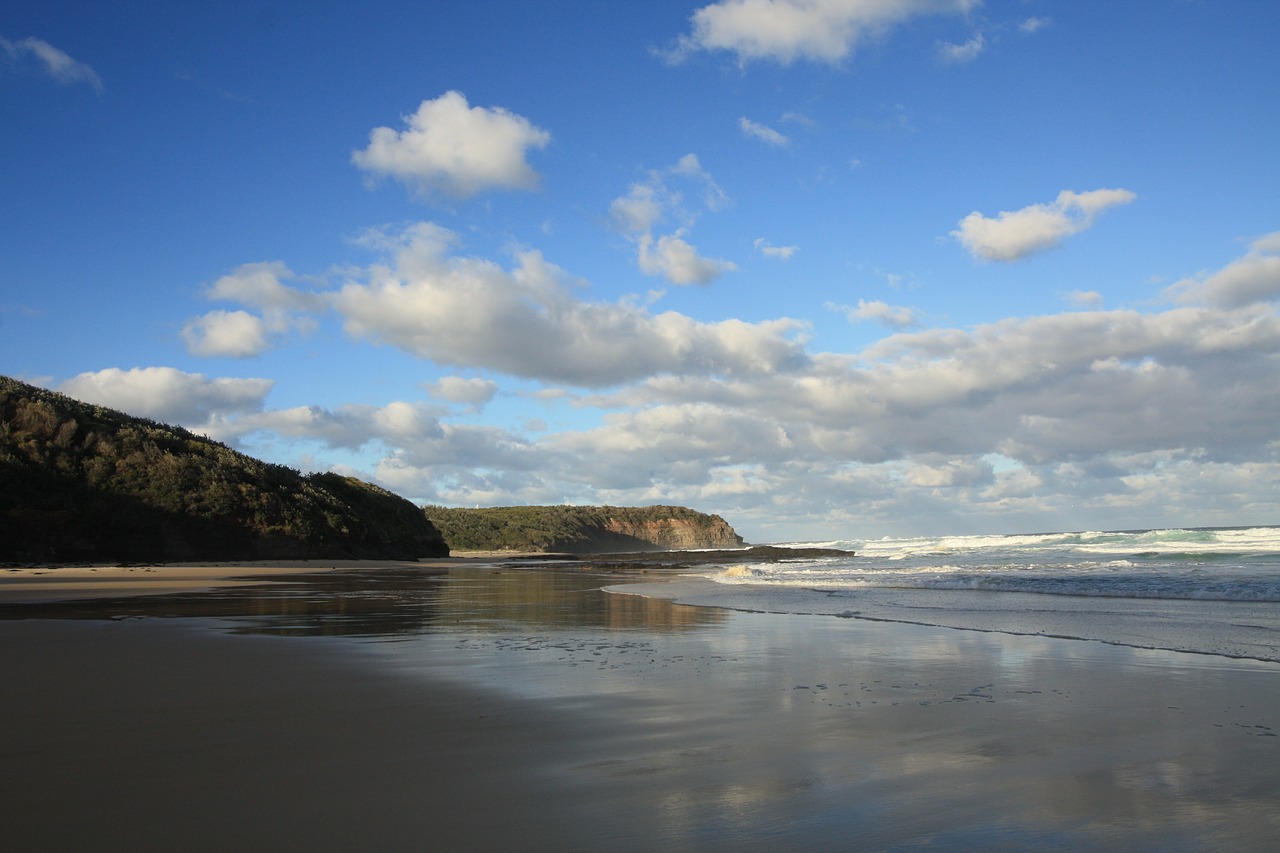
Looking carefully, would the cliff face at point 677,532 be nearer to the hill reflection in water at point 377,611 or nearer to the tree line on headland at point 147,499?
the tree line on headland at point 147,499

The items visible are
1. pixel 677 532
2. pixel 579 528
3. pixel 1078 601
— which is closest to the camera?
pixel 1078 601

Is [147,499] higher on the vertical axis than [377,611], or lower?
higher

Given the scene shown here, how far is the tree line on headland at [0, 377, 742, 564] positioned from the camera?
2975 centimetres

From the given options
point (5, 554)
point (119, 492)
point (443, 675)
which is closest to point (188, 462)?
point (119, 492)

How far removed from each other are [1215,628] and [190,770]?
11677 mm

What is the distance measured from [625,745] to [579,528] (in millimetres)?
107516

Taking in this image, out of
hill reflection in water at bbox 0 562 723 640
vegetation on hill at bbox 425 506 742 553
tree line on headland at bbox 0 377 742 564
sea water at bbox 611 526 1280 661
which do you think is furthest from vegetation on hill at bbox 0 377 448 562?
vegetation on hill at bbox 425 506 742 553

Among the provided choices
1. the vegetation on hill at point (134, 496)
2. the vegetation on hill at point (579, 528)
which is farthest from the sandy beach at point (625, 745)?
the vegetation on hill at point (579, 528)

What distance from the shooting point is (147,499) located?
1296 inches

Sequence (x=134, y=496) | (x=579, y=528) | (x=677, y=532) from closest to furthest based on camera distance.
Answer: (x=134, y=496) < (x=579, y=528) < (x=677, y=532)

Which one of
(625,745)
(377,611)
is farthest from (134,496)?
(625,745)

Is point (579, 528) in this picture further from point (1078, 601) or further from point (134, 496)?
point (1078, 601)

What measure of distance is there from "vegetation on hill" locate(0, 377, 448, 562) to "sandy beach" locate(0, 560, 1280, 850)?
2672cm

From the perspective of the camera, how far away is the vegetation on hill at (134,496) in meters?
29.6
